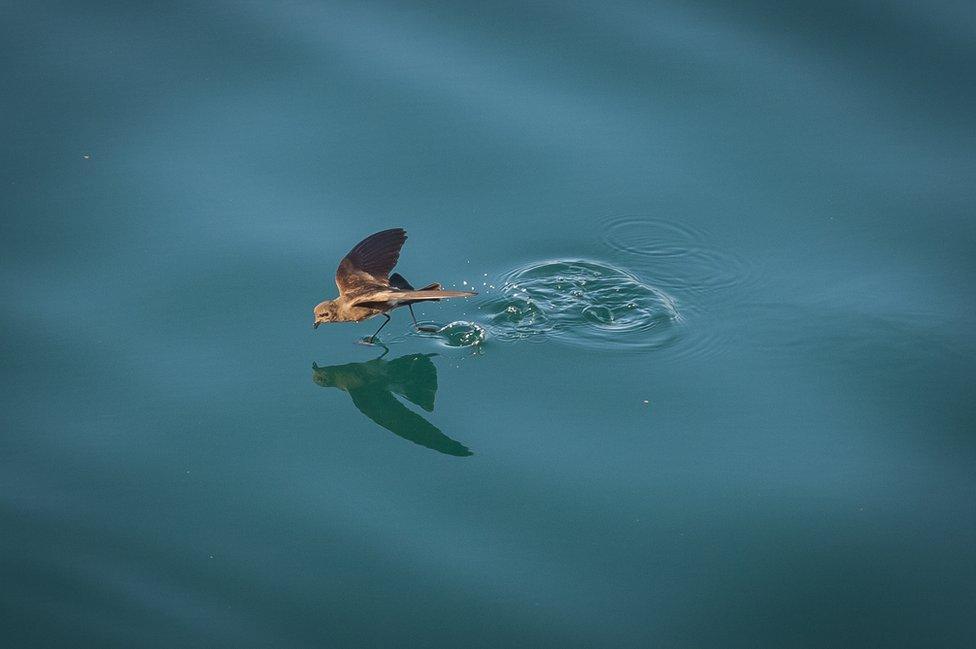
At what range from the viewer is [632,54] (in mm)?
10539

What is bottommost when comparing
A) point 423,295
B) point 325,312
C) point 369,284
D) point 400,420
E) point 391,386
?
point 400,420

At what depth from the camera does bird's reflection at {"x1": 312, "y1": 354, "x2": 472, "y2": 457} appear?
305 inches

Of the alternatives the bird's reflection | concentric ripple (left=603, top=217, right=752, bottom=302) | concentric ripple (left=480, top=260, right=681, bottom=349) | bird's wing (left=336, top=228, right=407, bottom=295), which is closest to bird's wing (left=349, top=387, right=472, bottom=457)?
the bird's reflection

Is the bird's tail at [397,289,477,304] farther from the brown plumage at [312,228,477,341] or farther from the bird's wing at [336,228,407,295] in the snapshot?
the bird's wing at [336,228,407,295]

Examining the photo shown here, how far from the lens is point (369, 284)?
807 centimetres

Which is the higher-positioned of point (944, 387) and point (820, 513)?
point (944, 387)

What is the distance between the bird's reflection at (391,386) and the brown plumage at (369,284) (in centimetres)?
38

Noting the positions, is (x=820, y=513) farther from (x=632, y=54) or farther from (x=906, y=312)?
(x=632, y=54)

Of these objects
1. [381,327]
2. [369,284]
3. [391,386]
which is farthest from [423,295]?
[381,327]

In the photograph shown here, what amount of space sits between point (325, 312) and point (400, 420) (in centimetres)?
102

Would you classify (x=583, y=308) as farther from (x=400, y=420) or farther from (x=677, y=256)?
(x=400, y=420)

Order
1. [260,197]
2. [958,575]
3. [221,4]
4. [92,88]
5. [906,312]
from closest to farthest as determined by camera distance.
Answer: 1. [958,575]
2. [906,312]
3. [260,197]
4. [92,88]
5. [221,4]

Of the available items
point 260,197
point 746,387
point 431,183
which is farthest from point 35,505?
point 746,387

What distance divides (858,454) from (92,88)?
24.8 feet
